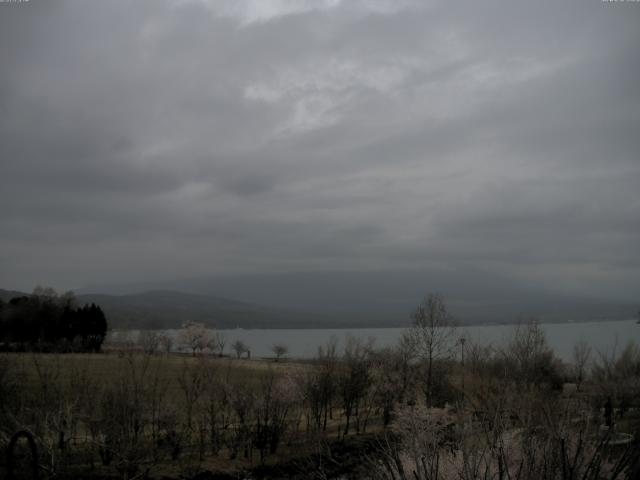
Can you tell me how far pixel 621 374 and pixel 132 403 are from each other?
37769mm

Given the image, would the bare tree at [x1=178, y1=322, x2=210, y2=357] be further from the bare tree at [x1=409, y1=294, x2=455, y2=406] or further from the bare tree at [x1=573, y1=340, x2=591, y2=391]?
the bare tree at [x1=573, y1=340, x2=591, y2=391]

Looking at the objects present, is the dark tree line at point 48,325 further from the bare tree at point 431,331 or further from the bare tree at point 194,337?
the bare tree at point 431,331

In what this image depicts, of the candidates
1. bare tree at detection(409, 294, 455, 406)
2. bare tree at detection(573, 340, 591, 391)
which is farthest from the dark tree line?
bare tree at detection(573, 340, 591, 391)

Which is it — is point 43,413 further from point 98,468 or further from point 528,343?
point 528,343

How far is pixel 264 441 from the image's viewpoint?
29781mm

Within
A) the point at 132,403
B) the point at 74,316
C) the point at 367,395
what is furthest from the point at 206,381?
the point at 74,316

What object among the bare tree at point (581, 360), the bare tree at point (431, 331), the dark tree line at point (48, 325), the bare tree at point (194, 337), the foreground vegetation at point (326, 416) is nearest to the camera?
the foreground vegetation at point (326, 416)

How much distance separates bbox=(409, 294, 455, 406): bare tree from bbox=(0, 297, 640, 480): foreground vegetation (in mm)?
135

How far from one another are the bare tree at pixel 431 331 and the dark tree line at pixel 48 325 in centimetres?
6467

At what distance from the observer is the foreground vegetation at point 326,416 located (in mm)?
13375

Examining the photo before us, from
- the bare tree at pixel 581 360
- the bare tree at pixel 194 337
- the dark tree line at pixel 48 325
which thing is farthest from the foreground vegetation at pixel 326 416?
the bare tree at pixel 194 337

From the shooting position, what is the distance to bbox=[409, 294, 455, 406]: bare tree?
152 feet

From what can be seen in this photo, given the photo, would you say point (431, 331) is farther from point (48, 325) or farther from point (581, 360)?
point (48, 325)

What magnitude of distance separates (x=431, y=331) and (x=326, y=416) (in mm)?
14208
